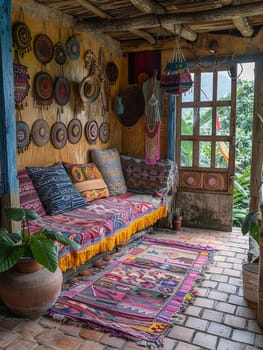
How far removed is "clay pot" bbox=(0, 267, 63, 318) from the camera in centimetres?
225

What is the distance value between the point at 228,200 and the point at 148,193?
1.08 m

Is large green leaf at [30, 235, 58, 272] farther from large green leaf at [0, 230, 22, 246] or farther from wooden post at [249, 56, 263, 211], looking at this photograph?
wooden post at [249, 56, 263, 211]

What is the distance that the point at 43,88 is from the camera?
11.7ft

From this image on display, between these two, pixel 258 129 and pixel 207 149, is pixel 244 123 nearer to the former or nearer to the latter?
pixel 207 149

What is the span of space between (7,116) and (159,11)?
6.39 ft

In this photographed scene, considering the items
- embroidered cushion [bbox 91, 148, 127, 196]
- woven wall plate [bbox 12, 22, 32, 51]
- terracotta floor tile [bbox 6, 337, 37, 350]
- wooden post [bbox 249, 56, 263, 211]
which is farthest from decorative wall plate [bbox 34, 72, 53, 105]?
wooden post [bbox 249, 56, 263, 211]

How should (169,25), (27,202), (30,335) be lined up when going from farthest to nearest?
(169,25) < (27,202) < (30,335)

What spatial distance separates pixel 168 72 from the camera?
4.09 metres

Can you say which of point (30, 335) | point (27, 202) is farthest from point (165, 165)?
point (30, 335)

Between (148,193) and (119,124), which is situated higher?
(119,124)

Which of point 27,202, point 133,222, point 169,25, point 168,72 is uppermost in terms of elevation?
point 169,25

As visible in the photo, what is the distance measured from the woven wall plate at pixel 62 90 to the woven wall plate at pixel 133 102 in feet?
3.75

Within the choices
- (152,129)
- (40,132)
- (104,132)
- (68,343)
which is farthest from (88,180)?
(68,343)

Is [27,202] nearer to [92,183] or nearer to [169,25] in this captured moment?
[92,183]
